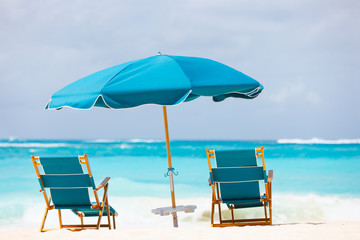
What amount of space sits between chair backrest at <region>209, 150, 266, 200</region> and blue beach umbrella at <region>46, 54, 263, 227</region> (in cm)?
51

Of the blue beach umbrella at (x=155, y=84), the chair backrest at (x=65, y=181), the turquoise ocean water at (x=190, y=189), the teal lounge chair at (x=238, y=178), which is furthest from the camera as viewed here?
the turquoise ocean water at (x=190, y=189)

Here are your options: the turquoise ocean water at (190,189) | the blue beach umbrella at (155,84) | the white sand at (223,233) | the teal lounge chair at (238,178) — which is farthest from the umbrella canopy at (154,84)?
the turquoise ocean water at (190,189)

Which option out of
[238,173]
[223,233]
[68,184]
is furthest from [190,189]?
[223,233]

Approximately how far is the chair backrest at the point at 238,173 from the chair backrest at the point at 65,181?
1133 millimetres

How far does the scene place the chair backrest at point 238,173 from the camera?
4660 mm

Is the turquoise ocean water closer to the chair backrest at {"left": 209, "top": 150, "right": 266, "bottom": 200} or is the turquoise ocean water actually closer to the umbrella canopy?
the chair backrest at {"left": 209, "top": 150, "right": 266, "bottom": 200}

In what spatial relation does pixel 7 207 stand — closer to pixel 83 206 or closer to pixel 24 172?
pixel 83 206

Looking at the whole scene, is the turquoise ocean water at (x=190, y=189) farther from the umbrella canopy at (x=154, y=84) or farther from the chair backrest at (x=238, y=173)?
the umbrella canopy at (x=154, y=84)

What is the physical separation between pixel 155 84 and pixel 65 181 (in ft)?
4.30

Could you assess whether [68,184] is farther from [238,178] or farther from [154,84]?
[238,178]

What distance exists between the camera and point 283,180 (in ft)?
40.7

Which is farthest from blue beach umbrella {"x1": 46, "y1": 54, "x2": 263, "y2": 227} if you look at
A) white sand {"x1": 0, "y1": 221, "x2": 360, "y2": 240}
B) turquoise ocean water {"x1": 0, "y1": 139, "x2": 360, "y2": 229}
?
turquoise ocean water {"x1": 0, "y1": 139, "x2": 360, "y2": 229}

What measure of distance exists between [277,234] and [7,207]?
19.9ft

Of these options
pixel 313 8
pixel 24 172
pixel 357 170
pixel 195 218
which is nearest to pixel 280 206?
pixel 195 218
